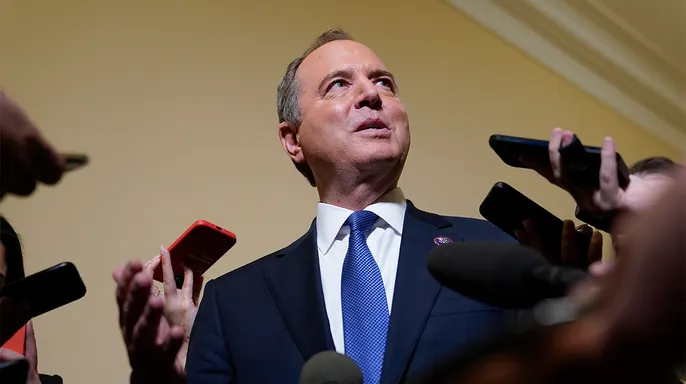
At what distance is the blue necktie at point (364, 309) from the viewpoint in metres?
0.85

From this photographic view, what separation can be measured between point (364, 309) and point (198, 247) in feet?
0.96

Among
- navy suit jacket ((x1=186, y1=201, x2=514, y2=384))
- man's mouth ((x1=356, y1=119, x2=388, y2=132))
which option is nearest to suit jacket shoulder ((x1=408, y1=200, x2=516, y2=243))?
navy suit jacket ((x1=186, y1=201, x2=514, y2=384))

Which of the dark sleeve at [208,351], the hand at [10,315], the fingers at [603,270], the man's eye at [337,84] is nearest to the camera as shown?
the fingers at [603,270]

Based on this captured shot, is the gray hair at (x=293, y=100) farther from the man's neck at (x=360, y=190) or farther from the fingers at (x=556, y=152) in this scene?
the fingers at (x=556, y=152)

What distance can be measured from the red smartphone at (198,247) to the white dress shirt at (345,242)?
0.13 m

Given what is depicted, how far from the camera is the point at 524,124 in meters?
1.93

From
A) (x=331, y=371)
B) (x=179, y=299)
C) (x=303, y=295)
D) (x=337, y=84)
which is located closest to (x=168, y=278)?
(x=179, y=299)

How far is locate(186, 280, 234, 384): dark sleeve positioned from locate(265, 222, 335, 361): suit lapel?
0.08 m

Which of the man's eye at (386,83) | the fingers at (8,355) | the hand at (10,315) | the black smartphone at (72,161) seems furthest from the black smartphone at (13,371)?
the man's eye at (386,83)

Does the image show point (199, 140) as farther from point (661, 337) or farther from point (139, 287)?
point (661, 337)

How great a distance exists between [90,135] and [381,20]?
0.80m

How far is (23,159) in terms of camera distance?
60cm

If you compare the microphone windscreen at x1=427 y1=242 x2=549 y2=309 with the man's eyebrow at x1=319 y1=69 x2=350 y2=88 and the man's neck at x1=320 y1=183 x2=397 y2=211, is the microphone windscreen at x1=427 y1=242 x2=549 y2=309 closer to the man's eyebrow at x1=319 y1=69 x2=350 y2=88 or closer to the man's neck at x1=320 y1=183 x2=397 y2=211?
the man's neck at x1=320 y1=183 x2=397 y2=211

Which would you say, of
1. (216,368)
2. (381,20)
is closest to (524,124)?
(381,20)
